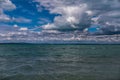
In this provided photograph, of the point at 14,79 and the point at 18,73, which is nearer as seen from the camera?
the point at 14,79

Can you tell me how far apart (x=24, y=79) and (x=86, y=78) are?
297 inches

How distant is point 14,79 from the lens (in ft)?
77.7

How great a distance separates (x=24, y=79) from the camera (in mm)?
23859

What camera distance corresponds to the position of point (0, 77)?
2492 cm

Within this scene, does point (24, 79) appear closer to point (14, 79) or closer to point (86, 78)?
point (14, 79)

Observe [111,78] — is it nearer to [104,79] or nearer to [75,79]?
[104,79]

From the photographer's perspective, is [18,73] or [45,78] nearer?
[45,78]

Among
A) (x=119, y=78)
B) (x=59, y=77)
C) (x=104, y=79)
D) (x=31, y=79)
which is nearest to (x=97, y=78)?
(x=104, y=79)

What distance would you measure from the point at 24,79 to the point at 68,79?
17.4 ft

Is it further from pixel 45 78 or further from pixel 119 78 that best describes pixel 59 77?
pixel 119 78

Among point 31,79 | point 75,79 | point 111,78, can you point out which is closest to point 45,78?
point 31,79

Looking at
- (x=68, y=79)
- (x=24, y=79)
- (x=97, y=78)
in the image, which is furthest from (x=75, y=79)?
(x=24, y=79)

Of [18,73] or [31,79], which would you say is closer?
[31,79]

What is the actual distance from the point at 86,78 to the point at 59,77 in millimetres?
3363
